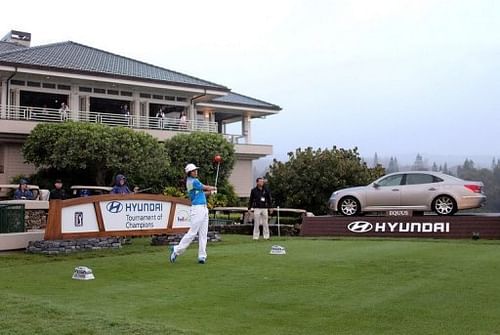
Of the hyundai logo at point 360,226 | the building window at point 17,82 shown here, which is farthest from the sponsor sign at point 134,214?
the building window at point 17,82

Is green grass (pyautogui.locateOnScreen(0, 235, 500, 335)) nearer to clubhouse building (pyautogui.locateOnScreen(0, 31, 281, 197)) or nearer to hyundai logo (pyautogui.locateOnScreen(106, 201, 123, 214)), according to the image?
hyundai logo (pyautogui.locateOnScreen(106, 201, 123, 214))

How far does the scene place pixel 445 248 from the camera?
1505 cm

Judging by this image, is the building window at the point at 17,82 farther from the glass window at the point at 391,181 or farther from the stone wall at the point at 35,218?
the glass window at the point at 391,181

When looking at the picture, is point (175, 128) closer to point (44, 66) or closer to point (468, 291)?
point (44, 66)

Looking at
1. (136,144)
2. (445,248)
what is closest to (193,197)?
(445,248)

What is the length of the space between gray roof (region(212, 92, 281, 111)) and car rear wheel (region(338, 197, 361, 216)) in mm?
22860

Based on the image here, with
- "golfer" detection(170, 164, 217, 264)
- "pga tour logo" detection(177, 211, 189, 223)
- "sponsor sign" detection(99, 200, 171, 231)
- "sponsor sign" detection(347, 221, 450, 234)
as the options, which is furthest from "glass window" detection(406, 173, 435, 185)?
"golfer" detection(170, 164, 217, 264)

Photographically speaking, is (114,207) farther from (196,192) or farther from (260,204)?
(260,204)

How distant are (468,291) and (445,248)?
21.7 ft

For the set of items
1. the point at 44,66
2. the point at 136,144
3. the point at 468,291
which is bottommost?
the point at 468,291

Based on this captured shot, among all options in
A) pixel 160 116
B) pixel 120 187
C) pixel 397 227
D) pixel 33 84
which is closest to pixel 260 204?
pixel 397 227

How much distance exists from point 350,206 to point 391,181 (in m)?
1.48

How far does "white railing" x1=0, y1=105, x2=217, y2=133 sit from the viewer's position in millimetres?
33156

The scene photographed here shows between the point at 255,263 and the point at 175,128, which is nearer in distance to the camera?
the point at 255,263
